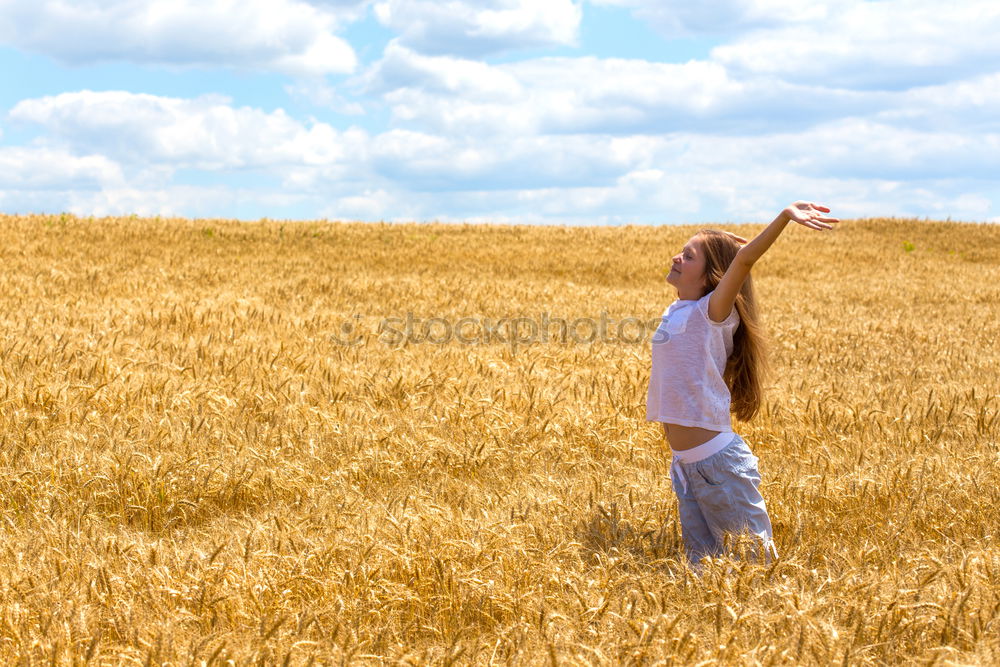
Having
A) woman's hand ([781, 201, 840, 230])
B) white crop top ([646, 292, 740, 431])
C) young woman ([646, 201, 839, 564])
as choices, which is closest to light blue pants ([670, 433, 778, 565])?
young woman ([646, 201, 839, 564])

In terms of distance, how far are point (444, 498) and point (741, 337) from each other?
1809mm

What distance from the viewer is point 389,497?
170 inches

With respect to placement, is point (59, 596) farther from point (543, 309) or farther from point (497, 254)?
point (497, 254)

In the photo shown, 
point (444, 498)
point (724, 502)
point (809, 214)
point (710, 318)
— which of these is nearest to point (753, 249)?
point (809, 214)

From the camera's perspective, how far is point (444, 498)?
14.7 feet

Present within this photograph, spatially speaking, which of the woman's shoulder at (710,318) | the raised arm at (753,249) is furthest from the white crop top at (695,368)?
the raised arm at (753,249)

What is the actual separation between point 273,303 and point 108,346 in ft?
14.6

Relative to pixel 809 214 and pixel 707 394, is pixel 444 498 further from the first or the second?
→ pixel 809 214

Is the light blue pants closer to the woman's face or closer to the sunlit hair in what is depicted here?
the sunlit hair

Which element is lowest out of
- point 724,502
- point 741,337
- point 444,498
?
point 444,498

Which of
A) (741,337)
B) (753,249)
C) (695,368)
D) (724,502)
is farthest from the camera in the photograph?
(741,337)

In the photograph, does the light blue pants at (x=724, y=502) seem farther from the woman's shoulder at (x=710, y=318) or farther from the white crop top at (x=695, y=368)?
the woman's shoulder at (x=710, y=318)

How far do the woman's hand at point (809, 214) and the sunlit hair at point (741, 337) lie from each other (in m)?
0.44

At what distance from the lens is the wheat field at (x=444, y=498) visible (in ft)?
9.28
